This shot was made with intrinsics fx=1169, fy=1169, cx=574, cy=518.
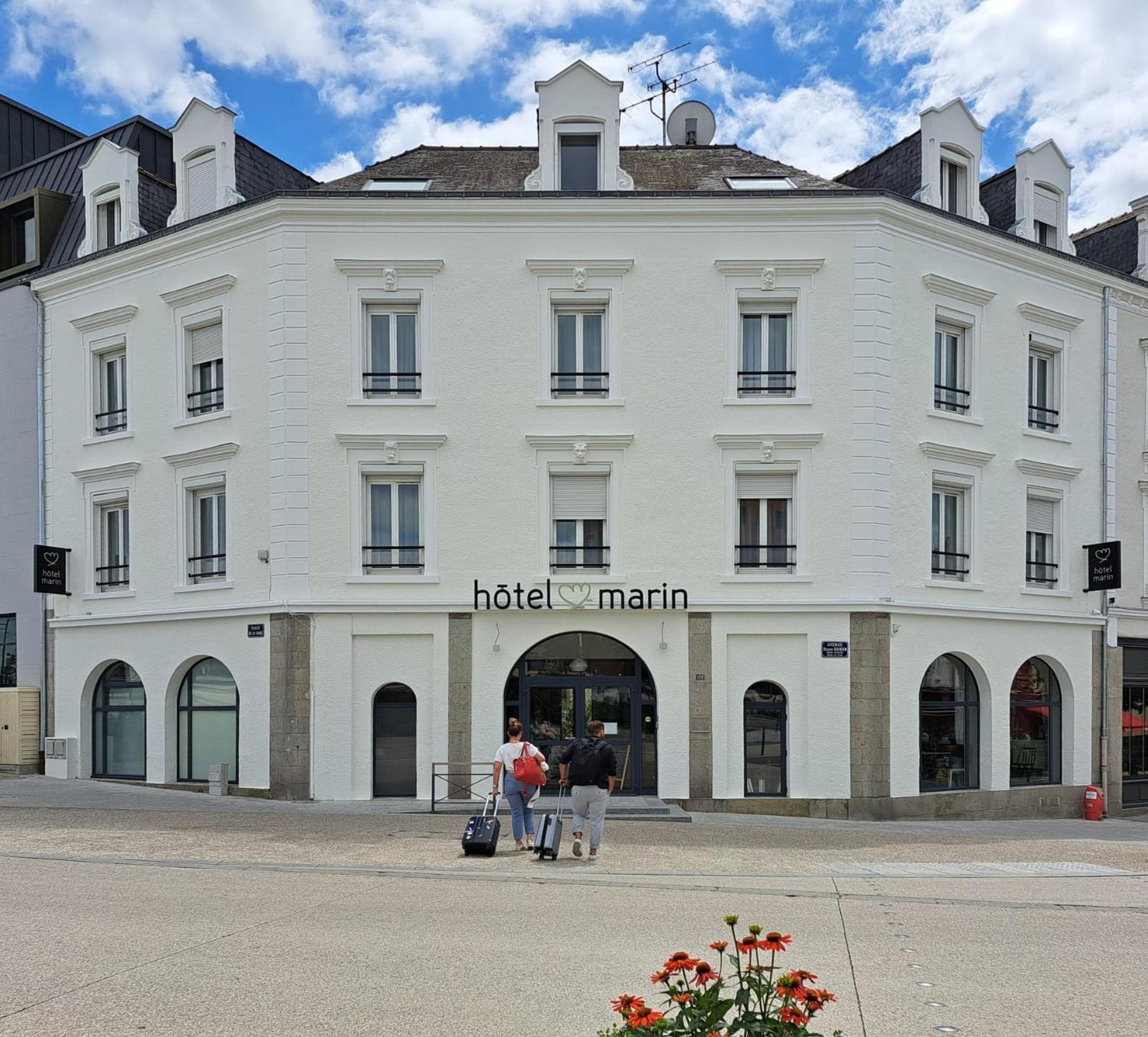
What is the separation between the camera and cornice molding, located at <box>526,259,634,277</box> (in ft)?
67.1

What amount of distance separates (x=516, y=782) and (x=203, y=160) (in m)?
14.2

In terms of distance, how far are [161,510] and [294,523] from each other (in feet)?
11.4

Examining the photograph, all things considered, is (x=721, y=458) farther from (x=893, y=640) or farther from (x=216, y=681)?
(x=216, y=681)

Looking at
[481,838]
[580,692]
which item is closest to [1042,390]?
[580,692]

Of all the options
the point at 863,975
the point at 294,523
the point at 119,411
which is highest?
the point at 119,411

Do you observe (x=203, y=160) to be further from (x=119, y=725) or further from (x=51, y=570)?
(x=119, y=725)

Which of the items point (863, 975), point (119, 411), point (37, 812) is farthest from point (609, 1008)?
point (119, 411)

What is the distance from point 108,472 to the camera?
74.0 feet

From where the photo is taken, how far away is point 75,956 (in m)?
8.23

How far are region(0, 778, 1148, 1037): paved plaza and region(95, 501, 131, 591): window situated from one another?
665cm

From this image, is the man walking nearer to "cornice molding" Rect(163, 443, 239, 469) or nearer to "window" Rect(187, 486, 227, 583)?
"window" Rect(187, 486, 227, 583)

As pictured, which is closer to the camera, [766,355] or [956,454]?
[766,355]

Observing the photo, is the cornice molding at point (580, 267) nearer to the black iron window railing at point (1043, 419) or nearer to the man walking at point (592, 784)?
the black iron window railing at point (1043, 419)

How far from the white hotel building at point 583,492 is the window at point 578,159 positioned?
0.07m
